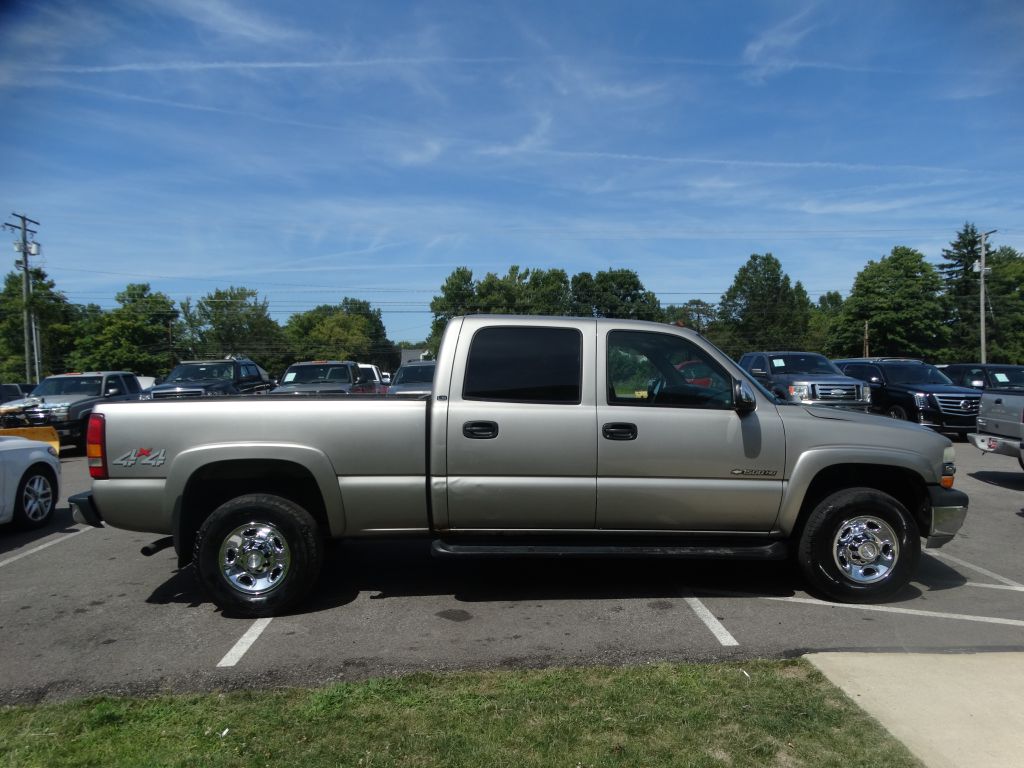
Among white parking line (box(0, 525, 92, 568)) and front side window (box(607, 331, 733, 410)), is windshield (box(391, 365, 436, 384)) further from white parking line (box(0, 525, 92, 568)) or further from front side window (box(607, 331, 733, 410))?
front side window (box(607, 331, 733, 410))

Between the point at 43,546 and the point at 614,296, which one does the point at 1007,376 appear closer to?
the point at 43,546

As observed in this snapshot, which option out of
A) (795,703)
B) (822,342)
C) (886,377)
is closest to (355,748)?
(795,703)

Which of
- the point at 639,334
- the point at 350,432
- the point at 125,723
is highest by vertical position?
the point at 639,334

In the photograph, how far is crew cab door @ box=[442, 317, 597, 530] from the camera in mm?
4941

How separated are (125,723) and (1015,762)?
13.5 ft

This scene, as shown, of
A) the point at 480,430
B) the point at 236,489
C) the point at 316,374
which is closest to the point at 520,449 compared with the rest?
the point at 480,430

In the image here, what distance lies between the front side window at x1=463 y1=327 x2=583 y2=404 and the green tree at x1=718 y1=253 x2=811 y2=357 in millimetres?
74703

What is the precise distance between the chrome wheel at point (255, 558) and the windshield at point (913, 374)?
16.1 meters

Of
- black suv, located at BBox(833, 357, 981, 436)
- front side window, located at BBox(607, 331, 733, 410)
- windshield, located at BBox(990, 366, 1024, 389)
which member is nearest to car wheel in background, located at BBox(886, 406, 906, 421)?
black suv, located at BBox(833, 357, 981, 436)

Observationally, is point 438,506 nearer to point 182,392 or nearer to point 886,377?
point 182,392

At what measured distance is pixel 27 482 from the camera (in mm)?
7797

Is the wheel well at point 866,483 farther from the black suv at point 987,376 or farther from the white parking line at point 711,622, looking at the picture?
the black suv at point 987,376

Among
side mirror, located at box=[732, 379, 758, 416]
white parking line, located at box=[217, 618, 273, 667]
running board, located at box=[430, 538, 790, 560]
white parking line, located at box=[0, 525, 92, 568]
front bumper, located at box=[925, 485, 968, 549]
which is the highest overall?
side mirror, located at box=[732, 379, 758, 416]

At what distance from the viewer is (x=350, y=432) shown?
4.95 meters
